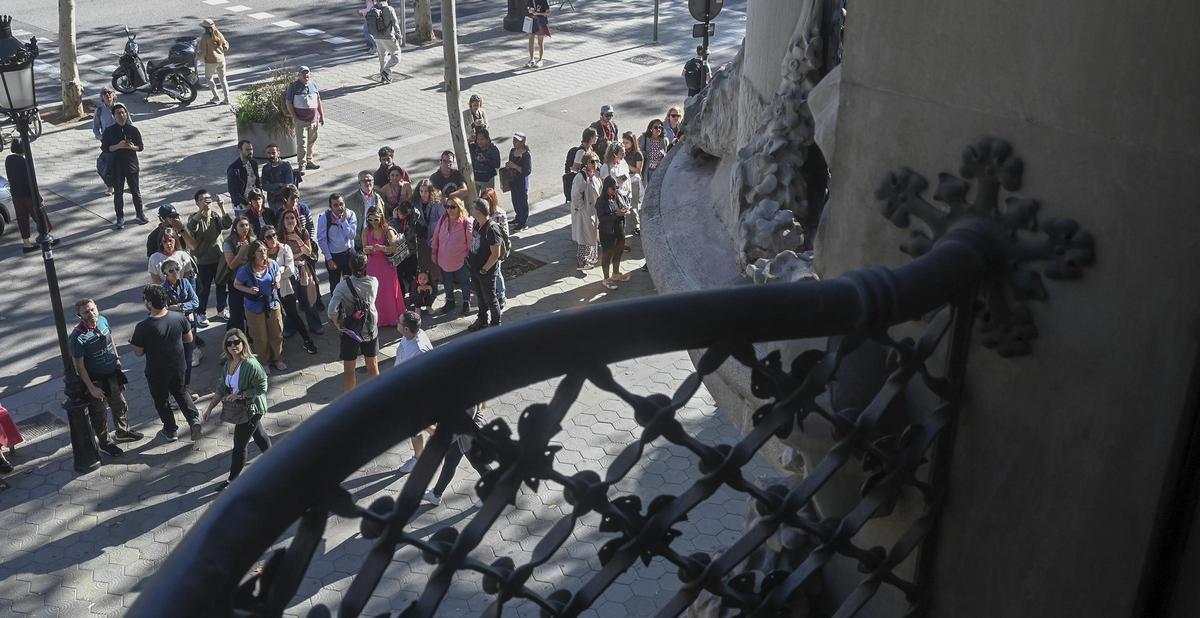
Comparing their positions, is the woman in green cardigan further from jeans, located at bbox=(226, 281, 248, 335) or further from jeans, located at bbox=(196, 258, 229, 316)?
jeans, located at bbox=(196, 258, 229, 316)

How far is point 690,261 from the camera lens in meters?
5.36

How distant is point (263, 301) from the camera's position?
12656 millimetres

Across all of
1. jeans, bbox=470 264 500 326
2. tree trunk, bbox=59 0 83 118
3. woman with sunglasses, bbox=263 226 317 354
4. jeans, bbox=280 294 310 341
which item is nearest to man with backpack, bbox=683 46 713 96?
jeans, bbox=470 264 500 326

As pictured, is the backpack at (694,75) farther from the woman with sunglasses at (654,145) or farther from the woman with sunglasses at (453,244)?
the woman with sunglasses at (453,244)

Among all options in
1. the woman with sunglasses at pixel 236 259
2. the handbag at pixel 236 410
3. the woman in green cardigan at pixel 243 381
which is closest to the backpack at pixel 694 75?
the woman with sunglasses at pixel 236 259

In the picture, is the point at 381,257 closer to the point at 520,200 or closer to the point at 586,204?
the point at 586,204

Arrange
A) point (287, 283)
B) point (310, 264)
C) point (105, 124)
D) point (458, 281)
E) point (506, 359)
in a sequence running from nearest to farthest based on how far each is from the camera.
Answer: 1. point (506, 359)
2. point (287, 283)
3. point (310, 264)
4. point (458, 281)
5. point (105, 124)

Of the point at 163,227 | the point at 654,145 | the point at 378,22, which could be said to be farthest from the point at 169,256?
the point at 378,22

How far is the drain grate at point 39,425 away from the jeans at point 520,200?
6.70 m

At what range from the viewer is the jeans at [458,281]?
14.1 metres

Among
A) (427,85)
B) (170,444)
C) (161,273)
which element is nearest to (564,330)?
(170,444)

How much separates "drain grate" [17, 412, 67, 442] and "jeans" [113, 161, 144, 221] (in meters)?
5.50

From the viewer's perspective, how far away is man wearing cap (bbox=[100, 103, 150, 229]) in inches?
659

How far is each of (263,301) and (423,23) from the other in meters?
15.8
